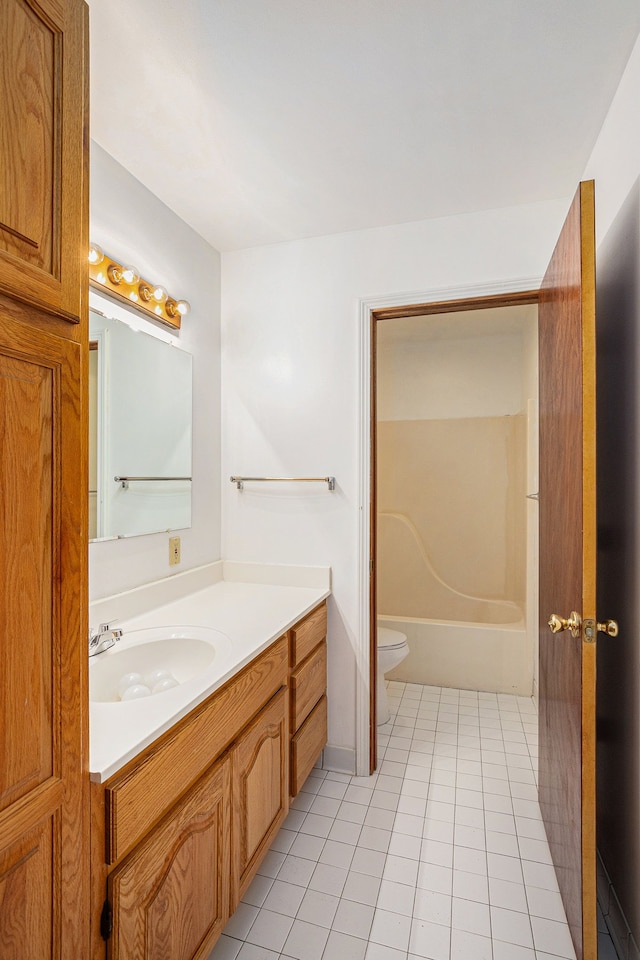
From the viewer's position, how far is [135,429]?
181 cm

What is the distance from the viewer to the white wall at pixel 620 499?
1283 mm

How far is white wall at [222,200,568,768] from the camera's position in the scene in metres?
2.11

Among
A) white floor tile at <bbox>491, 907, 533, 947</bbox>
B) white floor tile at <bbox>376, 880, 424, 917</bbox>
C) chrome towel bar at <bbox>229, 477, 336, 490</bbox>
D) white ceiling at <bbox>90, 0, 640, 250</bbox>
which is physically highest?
white ceiling at <bbox>90, 0, 640, 250</bbox>

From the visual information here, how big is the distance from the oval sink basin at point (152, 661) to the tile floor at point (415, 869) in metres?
0.71

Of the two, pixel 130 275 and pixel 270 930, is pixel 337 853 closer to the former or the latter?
pixel 270 930

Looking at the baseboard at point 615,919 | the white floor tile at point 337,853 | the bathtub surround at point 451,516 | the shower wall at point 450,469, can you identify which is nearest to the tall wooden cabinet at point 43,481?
the white floor tile at point 337,853

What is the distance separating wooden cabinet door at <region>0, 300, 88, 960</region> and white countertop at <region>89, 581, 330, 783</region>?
0.11 m

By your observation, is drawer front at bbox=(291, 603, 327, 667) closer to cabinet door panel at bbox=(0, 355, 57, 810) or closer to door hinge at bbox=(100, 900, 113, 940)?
door hinge at bbox=(100, 900, 113, 940)

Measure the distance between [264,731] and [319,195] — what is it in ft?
6.14

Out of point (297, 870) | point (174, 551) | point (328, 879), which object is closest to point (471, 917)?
point (328, 879)

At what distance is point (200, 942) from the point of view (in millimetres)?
1193

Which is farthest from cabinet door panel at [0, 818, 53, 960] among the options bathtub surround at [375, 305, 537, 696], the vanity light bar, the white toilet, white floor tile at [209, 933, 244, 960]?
bathtub surround at [375, 305, 537, 696]

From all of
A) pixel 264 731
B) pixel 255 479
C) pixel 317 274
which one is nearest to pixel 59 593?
pixel 264 731

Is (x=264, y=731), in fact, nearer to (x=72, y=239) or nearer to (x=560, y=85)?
(x=72, y=239)
